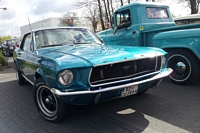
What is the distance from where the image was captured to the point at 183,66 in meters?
4.54

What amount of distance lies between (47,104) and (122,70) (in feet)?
4.77

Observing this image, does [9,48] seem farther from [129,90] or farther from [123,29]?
[129,90]

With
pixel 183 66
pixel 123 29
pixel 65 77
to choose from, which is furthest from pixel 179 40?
pixel 65 77

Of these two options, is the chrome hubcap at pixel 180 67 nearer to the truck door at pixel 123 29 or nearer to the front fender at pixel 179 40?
the front fender at pixel 179 40

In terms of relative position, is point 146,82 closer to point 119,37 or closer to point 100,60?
point 100,60

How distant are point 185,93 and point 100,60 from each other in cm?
236

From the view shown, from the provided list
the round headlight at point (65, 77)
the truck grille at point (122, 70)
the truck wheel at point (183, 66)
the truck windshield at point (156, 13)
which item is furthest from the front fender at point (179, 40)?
the round headlight at point (65, 77)

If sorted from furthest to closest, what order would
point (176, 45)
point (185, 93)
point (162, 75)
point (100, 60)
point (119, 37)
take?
point (119, 37), point (176, 45), point (185, 93), point (162, 75), point (100, 60)

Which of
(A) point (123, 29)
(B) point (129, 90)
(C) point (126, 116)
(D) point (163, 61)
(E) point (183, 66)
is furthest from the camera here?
(A) point (123, 29)

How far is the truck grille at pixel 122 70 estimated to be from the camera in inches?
107

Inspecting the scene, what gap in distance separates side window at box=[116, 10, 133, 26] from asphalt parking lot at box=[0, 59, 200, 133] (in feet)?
8.29

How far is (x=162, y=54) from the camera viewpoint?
3.30 m

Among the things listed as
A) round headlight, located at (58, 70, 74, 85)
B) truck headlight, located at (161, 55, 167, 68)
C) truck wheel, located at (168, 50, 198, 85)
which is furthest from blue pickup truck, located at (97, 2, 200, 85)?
round headlight, located at (58, 70, 74, 85)

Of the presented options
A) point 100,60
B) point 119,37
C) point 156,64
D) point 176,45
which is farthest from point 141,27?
point 100,60
